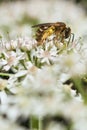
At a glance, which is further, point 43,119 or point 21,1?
point 21,1

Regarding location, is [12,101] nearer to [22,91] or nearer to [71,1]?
[22,91]

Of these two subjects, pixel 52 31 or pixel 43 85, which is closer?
pixel 43 85

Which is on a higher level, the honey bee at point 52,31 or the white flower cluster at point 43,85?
the honey bee at point 52,31

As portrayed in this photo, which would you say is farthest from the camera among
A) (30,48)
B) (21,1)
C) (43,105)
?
(21,1)

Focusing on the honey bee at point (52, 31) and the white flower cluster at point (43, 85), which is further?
the honey bee at point (52, 31)

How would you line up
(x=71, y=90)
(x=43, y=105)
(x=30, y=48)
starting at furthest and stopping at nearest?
(x=30, y=48) → (x=71, y=90) → (x=43, y=105)

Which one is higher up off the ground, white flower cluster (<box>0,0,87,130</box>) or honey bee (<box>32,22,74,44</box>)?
honey bee (<box>32,22,74,44</box>)

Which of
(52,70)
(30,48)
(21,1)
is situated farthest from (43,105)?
(21,1)

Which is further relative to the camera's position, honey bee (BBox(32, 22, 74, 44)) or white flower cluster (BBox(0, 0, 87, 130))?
honey bee (BBox(32, 22, 74, 44))
